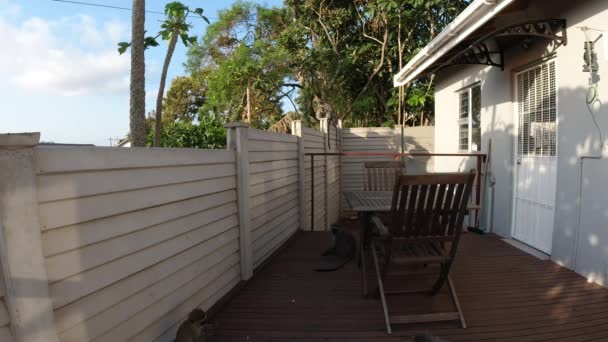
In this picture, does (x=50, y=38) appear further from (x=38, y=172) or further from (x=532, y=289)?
(x=532, y=289)

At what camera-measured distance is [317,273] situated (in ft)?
11.7

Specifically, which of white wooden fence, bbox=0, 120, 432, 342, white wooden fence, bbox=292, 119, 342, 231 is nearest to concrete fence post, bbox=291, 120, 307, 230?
white wooden fence, bbox=292, 119, 342, 231

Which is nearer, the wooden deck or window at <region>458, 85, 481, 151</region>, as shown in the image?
the wooden deck

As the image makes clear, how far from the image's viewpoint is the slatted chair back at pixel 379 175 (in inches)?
178

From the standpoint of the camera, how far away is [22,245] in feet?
4.31

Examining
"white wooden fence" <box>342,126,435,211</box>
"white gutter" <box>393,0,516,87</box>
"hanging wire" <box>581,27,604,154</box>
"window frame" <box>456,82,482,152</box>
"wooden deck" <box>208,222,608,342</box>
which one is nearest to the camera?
"wooden deck" <box>208,222,608,342</box>

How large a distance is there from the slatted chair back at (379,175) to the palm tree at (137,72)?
8.17 ft

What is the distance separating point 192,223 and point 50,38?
34.4 feet

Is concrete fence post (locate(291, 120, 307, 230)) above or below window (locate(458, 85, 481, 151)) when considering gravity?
below

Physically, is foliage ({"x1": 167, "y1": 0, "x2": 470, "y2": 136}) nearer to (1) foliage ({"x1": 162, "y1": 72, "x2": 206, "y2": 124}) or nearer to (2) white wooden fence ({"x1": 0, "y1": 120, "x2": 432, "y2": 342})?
(2) white wooden fence ({"x1": 0, "y1": 120, "x2": 432, "y2": 342})

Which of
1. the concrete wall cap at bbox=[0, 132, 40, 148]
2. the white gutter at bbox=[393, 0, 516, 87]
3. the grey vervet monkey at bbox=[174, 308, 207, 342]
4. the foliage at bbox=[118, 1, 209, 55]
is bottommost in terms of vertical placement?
the grey vervet monkey at bbox=[174, 308, 207, 342]

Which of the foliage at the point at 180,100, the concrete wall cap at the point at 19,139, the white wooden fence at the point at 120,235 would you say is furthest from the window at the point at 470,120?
the foliage at the point at 180,100

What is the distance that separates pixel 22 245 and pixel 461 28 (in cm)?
413

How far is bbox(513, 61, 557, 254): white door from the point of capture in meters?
3.94
